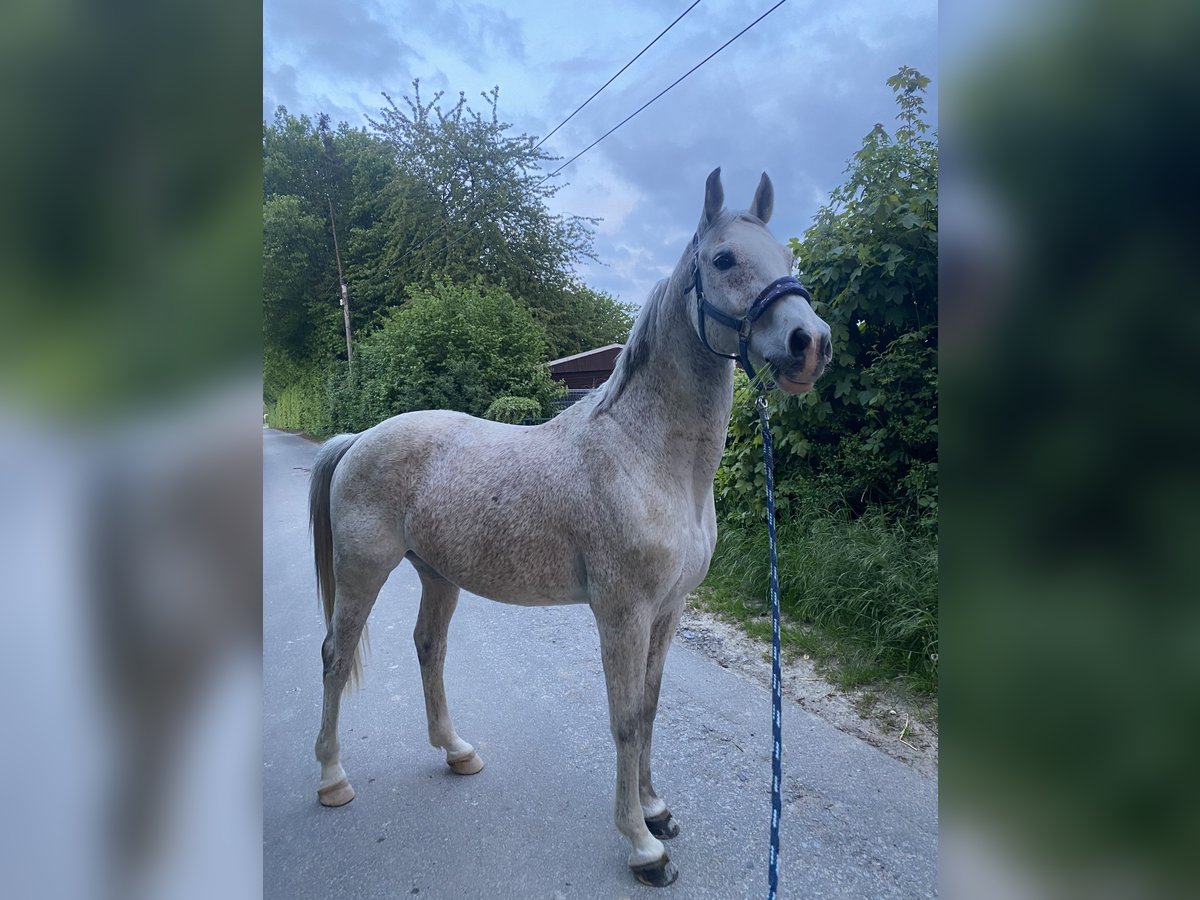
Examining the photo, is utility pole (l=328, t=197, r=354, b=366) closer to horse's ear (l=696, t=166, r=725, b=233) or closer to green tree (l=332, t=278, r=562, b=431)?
green tree (l=332, t=278, r=562, b=431)

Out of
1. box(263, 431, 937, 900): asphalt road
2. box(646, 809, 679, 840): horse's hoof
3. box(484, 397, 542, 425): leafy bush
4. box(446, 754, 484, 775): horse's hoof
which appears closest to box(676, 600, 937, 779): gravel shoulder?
box(263, 431, 937, 900): asphalt road

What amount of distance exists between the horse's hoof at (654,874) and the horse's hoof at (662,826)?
0.18 meters

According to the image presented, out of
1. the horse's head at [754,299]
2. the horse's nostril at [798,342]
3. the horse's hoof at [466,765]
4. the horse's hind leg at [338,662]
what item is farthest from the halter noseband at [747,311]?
the horse's hoof at [466,765]

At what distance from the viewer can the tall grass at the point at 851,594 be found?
111 inches

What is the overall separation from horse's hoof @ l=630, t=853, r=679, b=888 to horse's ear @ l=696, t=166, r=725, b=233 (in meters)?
1.78

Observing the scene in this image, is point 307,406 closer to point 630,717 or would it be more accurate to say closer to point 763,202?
point 630,717

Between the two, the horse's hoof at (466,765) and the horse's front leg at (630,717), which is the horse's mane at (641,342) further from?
the horse's hoof at (466,765)

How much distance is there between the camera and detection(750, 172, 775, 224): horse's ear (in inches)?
58.8

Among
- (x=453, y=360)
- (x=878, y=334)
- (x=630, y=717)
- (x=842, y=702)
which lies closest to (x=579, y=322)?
(x=453, y=360)

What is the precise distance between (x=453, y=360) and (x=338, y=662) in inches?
181
